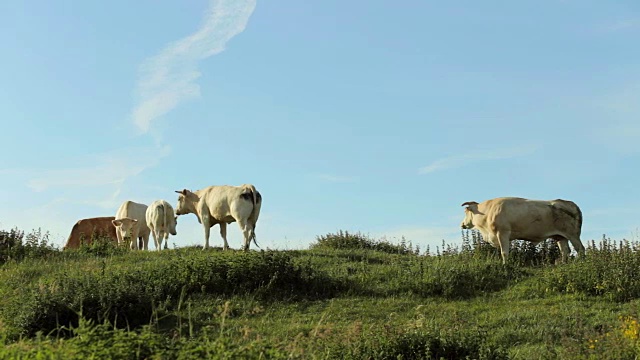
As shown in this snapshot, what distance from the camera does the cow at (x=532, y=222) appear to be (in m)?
20.3

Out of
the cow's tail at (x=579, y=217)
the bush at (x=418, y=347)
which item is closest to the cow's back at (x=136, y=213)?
the cow's tail at (x=579, y=217)

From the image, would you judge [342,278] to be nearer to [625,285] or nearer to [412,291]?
[412,291]

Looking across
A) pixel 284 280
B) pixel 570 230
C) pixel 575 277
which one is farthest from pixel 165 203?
pixel 575 277

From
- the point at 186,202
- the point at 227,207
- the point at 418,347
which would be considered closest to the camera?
the point at 418,347

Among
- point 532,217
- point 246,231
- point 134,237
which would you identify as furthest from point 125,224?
point 532,217

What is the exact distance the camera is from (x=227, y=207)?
22.4 meters

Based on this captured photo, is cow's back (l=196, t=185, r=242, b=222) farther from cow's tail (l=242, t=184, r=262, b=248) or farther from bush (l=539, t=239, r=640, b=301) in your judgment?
bush (l=539, t=239, r=640, b=301)

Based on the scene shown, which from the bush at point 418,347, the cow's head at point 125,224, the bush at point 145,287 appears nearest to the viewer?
the bush at point 418,347

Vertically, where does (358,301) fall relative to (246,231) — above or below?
below

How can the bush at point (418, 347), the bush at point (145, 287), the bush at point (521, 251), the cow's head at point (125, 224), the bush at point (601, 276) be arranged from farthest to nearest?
1. the cow's head at point (125, 224)
2. the bush at point (521, 251)
3. the bush at point (601, 276)
4. the bush at point (145, 287)
5. the bush at point (418, 347)

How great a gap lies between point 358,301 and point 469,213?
7.78 m

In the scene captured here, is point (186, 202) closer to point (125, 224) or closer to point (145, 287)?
point (125, 224)

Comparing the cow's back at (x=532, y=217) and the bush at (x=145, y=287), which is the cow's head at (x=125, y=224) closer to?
the bush at (x=145, y=287)

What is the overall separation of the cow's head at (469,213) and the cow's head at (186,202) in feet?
25.4
